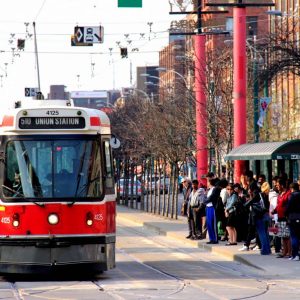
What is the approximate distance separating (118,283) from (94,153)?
7.66ft

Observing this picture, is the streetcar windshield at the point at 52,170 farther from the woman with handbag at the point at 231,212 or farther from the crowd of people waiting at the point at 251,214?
the woman with handbag at the point at 231,212

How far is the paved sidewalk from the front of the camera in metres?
22.5

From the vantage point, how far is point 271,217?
26.1 meters

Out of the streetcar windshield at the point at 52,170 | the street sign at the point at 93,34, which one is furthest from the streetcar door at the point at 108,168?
the street sign at the point at 93,34

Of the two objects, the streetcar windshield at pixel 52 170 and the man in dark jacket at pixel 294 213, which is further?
the man in dark jacket at pixel 294 213

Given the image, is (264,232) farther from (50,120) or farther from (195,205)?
(50,120)

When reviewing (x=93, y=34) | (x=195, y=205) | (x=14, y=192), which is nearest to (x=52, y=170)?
(x=14, y=192)

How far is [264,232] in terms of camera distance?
1000 inches

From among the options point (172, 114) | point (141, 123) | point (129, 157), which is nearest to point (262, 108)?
point (172, 114)

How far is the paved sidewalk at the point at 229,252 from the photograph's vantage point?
73.8ft

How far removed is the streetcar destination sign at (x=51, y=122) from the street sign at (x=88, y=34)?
1718 cm

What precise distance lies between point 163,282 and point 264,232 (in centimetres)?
588

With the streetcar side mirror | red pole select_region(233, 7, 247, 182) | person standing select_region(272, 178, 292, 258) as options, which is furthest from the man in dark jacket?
red pole select_region(233, 7, 247, 182)

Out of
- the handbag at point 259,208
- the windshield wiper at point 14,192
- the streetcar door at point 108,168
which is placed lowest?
the handbag at point 259,208
